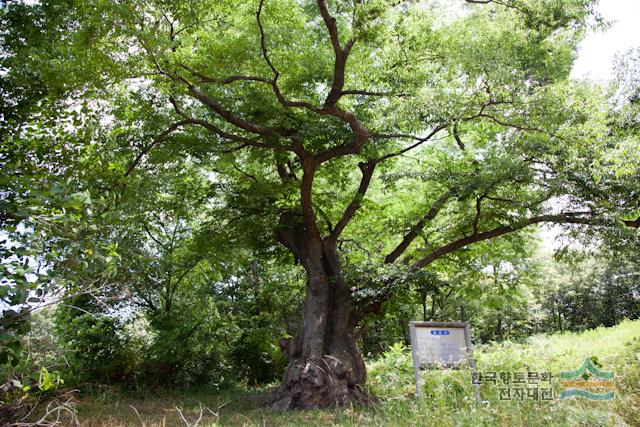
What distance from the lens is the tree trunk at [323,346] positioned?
835cm

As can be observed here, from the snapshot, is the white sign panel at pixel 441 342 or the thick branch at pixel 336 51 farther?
the thick branch at pixel 336 51

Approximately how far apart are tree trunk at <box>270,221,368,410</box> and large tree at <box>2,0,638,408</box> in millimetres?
36

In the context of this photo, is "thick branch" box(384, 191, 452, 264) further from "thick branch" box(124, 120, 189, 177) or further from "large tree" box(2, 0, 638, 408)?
"thick branch" box(124, 120, 189, 177)

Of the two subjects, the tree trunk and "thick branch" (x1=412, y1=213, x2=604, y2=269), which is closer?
the tree trunk

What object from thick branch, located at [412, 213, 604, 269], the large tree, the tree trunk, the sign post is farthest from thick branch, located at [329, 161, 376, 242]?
the sign post

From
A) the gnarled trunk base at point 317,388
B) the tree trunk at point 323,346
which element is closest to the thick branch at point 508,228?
the tree trunk at point 323,346

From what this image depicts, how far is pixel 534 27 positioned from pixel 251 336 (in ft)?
31.4

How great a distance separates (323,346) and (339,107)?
4608 millimetres

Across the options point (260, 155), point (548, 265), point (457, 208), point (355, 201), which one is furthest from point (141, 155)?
point (548, 265)

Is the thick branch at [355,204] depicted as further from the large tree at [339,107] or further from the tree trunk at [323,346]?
the tree trunk at [323,346]

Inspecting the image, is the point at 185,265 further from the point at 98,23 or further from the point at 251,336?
the point at 98,23

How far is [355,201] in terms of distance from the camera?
10.0m

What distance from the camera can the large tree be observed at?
670 centimetres

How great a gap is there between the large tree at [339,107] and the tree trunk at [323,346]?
4 cm
